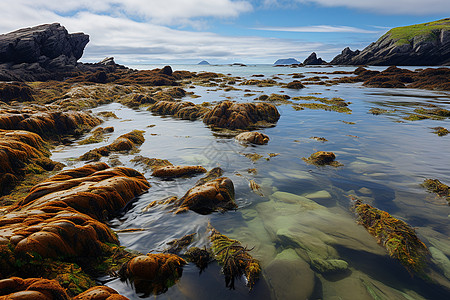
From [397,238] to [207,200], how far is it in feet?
15.3

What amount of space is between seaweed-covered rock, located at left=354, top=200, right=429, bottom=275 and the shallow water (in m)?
0.20

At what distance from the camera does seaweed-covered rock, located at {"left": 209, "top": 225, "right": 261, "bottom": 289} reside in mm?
4125

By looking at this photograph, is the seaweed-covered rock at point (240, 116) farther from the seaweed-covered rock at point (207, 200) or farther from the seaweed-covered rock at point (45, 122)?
the seaweed-covered rock at point (207, 200)

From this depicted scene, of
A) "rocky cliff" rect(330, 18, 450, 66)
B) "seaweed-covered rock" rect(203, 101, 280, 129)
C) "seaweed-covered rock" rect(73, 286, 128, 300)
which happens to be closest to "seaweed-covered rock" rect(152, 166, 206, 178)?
"seaweed-covered rock" rect(73, 286, 128, 300)

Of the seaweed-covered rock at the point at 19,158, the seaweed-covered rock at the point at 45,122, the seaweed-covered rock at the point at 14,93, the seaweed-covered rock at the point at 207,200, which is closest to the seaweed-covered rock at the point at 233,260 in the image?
the seaweed-covered rock at the point at 207,200

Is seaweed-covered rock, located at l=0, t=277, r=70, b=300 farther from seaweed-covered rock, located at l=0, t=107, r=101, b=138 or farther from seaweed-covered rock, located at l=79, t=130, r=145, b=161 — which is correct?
seaweed-covered rock, located at l=0, t=107, r=101, b=138

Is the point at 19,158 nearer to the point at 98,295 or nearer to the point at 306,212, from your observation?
the point at 98,295

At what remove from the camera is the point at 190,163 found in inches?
398

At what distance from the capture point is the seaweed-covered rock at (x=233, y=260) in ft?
13.5

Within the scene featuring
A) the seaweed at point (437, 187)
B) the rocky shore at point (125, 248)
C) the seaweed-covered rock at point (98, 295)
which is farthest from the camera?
the seaweed at point (437, 187)

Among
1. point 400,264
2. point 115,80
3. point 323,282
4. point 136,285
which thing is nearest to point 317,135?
point 400,264

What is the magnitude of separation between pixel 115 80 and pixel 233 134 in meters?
41.6

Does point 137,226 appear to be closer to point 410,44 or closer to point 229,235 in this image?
point 229,235

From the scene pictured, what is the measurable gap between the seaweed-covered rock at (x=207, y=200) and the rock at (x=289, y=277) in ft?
7.52
